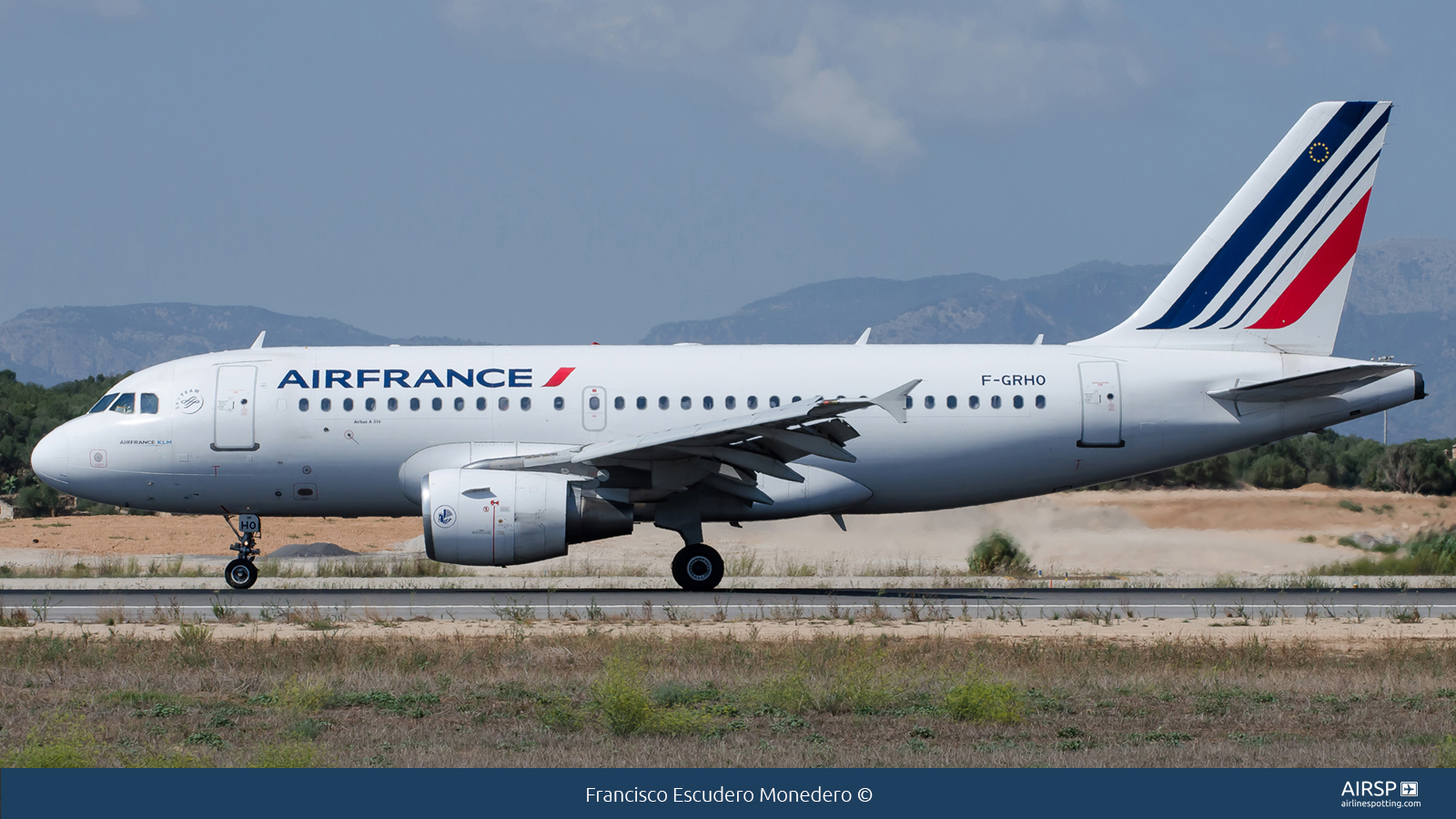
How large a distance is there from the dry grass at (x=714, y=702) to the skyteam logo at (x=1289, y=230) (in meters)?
9.21

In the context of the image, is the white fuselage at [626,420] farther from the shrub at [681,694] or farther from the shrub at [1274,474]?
the shrub at [1274,474]

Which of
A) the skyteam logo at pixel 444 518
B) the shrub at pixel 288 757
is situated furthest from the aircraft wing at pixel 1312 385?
the shrub at pixel 288 757

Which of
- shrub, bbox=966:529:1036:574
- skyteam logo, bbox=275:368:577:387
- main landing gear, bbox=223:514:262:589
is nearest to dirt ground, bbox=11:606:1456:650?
main landing gear, bbox=223:514:262:589

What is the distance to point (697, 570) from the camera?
2319 centimetres

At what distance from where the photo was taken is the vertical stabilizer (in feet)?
81.4

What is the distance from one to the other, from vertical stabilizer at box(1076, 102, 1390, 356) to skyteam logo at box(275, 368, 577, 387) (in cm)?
956

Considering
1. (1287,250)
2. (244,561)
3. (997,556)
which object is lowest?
(997,556)

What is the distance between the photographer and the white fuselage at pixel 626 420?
76.4 feet

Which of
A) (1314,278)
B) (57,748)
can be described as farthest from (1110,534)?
(57,748)

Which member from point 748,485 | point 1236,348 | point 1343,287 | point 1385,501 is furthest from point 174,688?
point 1385,501

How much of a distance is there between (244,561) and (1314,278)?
1836 centimetres

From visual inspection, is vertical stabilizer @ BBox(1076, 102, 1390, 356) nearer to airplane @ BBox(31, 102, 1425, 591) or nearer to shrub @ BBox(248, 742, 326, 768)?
airplane @ BBox(31, 102, 1425, 591)

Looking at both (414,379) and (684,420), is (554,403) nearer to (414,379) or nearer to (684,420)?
(684,420)

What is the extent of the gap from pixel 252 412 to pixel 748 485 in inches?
315
